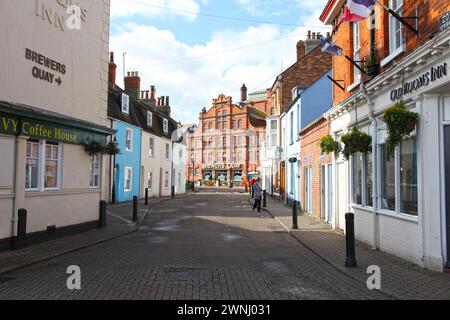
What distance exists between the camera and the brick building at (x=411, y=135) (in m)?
7.81

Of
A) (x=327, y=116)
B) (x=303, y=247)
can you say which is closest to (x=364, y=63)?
(x=327, y=116)

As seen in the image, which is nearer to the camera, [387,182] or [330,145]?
[387,182]

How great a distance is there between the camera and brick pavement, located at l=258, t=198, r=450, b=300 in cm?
650

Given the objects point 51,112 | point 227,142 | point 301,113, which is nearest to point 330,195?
point 301,113

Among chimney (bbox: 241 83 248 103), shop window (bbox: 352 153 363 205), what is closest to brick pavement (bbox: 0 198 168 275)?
shop window (bbox: 352 153 363 205)

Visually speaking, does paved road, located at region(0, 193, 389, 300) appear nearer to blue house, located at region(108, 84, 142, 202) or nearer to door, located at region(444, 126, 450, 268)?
door, located at region(444, 126, 450, 268)

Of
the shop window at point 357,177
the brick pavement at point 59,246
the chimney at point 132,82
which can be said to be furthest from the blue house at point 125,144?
the shop window at point 357,177

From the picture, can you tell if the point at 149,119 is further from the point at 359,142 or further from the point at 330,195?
the point at 359,142

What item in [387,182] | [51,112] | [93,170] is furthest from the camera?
[93,170]

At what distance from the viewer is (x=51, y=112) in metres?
11.7

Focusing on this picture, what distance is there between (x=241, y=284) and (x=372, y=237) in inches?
198

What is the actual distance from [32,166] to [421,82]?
31.9ft

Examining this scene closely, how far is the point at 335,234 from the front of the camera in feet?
43.3

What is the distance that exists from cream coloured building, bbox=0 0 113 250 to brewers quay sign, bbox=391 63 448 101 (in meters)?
8.79
